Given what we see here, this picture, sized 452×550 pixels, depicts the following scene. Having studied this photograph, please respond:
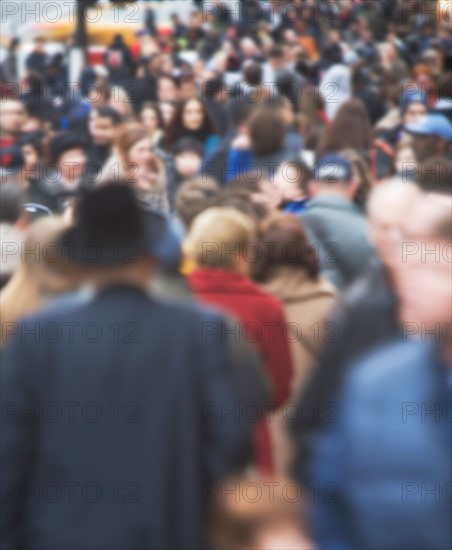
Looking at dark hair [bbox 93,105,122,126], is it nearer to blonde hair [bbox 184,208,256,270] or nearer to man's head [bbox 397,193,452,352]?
blonde hair [bbox 184,208,256,270]

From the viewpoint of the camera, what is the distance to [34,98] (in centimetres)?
1108

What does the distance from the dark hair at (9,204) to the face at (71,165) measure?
220 centimetres

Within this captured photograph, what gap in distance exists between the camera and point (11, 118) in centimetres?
789

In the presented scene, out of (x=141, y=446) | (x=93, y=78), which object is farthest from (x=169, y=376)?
(x=93, y=78)

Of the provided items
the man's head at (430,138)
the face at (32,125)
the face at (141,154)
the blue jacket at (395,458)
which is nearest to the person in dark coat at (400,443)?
the blue jacket at (395,458)

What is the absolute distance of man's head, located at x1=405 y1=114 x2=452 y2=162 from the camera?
6.40 meters

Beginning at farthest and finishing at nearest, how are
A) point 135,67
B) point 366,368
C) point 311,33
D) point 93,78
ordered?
point 311,33 < point 135,67 < point 93,78 < point 366,368

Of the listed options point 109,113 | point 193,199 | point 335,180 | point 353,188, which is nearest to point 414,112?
point 109,113

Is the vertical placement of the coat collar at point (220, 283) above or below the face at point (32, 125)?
above

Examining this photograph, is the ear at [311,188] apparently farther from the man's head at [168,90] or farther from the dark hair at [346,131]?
the man's head at [168,90]

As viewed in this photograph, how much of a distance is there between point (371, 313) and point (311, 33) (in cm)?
1769

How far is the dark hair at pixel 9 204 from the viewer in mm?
4457

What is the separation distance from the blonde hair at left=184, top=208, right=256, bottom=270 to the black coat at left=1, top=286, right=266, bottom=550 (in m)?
1.15

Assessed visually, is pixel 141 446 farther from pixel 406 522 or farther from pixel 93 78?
pixel 93 78
